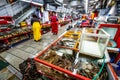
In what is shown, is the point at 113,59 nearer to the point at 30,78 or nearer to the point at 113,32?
the point at 113,32

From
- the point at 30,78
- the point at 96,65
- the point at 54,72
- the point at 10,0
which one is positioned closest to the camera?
the point at 54,72

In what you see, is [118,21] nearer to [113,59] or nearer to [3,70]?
[113,59]

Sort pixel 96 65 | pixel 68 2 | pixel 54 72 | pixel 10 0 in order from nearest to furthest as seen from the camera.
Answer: pixel 54 72
pixel 96 65
pixel 10 0
pixel 68 2

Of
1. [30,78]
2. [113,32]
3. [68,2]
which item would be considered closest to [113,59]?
[113,32]

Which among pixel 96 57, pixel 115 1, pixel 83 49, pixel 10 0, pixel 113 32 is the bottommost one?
pixel 96 57

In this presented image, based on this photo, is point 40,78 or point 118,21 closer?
point 40,78

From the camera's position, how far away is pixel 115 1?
513 centimetres

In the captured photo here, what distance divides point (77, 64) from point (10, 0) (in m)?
7.10

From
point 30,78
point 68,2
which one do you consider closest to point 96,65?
point 30,78

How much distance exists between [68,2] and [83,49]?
73.6ft

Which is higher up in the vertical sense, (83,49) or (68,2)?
(68,2)

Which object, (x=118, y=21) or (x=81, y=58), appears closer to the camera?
(x=81, y=58)

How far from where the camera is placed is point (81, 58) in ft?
6.35

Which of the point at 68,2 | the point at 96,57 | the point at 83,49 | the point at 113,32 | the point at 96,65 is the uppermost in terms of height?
the point at 68,2
